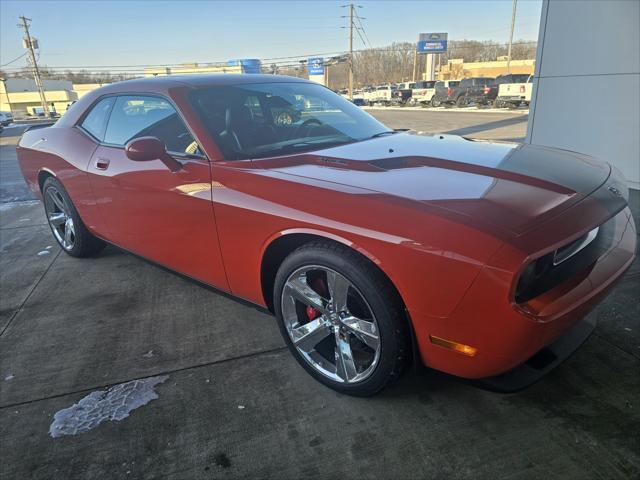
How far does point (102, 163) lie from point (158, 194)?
32.6 inches

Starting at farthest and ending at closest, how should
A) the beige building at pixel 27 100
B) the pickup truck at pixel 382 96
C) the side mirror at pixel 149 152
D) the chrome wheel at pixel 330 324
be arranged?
the beige building at pixel 27 100 → the pickup truck at pixel 382 96 → the side mirror at pixel 149 152 → the chrome wheel at pixel 330 324

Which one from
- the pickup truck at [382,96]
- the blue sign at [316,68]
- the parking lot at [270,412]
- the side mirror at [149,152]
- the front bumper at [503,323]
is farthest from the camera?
the blue sign at [316,68]

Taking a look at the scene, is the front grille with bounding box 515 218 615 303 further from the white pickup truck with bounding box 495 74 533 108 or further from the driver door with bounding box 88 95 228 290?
the white pickup truck with bounding box 495 74 533 108

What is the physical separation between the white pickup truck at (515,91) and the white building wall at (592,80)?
20960mm

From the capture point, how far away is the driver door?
98.5 inches

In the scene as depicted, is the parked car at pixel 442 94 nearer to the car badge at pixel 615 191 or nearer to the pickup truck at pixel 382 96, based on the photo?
the pickup truck at pixel 382 96

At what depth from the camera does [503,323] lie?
1545 millimetres

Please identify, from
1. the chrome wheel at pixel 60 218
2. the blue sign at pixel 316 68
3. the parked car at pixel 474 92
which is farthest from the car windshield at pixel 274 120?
the blue sign at pixel 316 68

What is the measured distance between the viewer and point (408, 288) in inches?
67.4

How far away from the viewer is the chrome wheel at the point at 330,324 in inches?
78.1

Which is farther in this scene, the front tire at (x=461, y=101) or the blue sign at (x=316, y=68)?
the blue sign at (x=316, y=68)

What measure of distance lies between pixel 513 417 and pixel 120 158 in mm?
2830

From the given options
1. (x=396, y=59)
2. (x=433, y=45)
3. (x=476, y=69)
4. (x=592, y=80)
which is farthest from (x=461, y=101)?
(x=396, y=59)

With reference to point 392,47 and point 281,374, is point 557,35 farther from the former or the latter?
point 392,47
